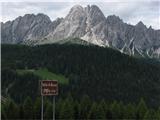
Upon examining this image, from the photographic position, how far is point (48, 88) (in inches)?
1138

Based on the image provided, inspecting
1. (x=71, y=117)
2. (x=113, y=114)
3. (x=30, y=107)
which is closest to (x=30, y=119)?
(x=30, y=107)

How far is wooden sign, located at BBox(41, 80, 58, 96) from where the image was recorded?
1128 inches

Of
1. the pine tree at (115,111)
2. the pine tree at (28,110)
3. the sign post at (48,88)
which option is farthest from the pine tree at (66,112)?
the sign post at (48,88)

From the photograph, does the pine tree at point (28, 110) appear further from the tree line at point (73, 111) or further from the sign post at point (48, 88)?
the sign post at point (48, 88)

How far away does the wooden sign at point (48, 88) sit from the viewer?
2866cm

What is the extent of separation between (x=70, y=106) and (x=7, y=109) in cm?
1555

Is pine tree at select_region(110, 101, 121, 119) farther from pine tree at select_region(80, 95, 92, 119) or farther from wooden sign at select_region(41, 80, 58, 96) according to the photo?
wooden sign at select_region(41, 80, 58, 96)

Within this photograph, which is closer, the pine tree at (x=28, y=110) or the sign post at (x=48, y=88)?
the sign post at (x=48, y=88)

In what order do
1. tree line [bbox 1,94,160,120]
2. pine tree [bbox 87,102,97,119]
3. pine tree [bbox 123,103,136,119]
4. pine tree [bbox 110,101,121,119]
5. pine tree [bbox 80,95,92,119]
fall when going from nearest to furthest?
tree line [bbox 1,94,160,120]
pine tree [bbox 87,102,97,119]
pine tree [bbox 80,95,92,119]
pine tree [bbox 123,103,136,119]
pine tree [bbox 110,101,121,119]

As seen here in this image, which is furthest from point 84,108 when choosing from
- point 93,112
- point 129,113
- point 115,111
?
point 129,113

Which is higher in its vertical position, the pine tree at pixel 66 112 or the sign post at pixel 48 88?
the sign post at pixel 48 88

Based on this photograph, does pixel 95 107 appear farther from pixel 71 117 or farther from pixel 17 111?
pixel 17 111

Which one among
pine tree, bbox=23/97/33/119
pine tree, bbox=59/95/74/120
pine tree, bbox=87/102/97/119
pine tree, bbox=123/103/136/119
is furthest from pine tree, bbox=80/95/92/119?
pine tree, bbox=23/97/33/119

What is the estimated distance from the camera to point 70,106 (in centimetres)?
10650
